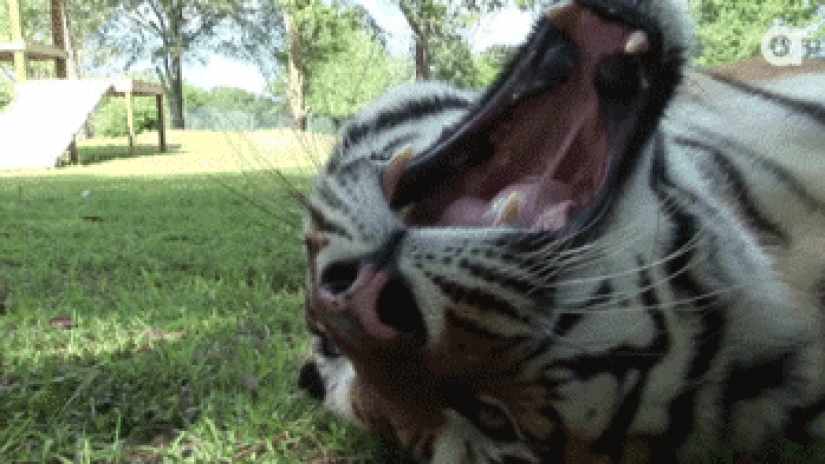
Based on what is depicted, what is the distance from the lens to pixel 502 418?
52.9 inches

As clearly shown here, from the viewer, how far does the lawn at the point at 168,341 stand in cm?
209

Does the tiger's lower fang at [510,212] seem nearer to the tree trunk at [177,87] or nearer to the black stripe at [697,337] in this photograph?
the black stripe at [697,337]

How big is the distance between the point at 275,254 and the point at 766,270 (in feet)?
12.0

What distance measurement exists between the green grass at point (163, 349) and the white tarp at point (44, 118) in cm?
942

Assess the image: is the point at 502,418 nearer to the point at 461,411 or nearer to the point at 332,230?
the point at 461,411

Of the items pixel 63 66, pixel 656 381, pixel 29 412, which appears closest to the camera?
pixel 656 381

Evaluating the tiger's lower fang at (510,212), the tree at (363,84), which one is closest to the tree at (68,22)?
the tree at (363,84)

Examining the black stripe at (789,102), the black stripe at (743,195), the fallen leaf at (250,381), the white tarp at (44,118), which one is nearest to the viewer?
the black stripe at (743,195)

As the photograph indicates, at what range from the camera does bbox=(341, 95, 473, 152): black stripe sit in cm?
185

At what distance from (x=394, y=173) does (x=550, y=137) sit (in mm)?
295

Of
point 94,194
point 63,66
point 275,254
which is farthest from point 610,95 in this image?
point 63,66

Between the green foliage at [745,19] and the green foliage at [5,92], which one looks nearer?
the green foliage at [745,19]

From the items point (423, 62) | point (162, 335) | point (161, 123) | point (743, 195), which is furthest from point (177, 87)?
point (743, 195)

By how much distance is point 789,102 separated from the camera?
81.8 inches
